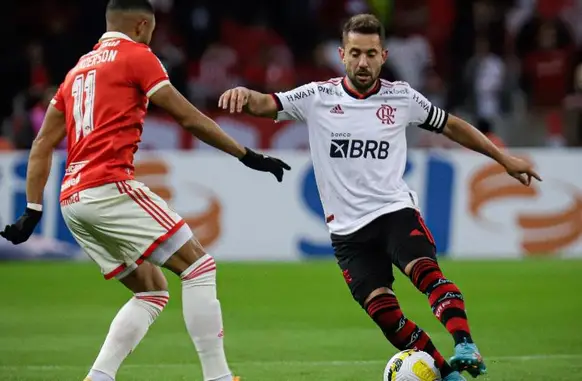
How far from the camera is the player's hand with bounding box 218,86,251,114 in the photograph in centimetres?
690

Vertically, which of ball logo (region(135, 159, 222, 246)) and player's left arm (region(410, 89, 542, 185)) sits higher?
player's left arm (region(410, 89, 542, 185))

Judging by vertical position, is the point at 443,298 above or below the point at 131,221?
below

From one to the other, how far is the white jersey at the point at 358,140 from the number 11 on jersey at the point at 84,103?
128 centimetres

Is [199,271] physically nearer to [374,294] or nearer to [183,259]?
[183,259]

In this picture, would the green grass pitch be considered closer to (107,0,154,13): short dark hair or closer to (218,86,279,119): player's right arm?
(218,86,279,119): player's right arm

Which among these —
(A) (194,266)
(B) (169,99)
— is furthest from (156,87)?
(A) (194,266)

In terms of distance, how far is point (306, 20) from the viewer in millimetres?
21391

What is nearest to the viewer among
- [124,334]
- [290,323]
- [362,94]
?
[124,334]

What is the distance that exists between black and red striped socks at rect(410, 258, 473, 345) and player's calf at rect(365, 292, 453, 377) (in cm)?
27

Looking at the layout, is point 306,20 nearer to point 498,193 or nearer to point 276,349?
point 498,193

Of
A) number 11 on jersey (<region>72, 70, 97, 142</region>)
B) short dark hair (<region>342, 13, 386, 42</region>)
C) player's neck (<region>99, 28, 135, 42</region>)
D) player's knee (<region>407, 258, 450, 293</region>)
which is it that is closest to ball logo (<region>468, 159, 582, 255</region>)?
short dark hair (<region>342, 13, 386, 42</region>)

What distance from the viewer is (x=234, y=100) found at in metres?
6.96

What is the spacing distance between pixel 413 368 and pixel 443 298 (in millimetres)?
439

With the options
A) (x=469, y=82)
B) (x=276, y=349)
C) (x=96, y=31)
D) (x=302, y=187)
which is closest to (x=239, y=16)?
(x=96, y=31)
